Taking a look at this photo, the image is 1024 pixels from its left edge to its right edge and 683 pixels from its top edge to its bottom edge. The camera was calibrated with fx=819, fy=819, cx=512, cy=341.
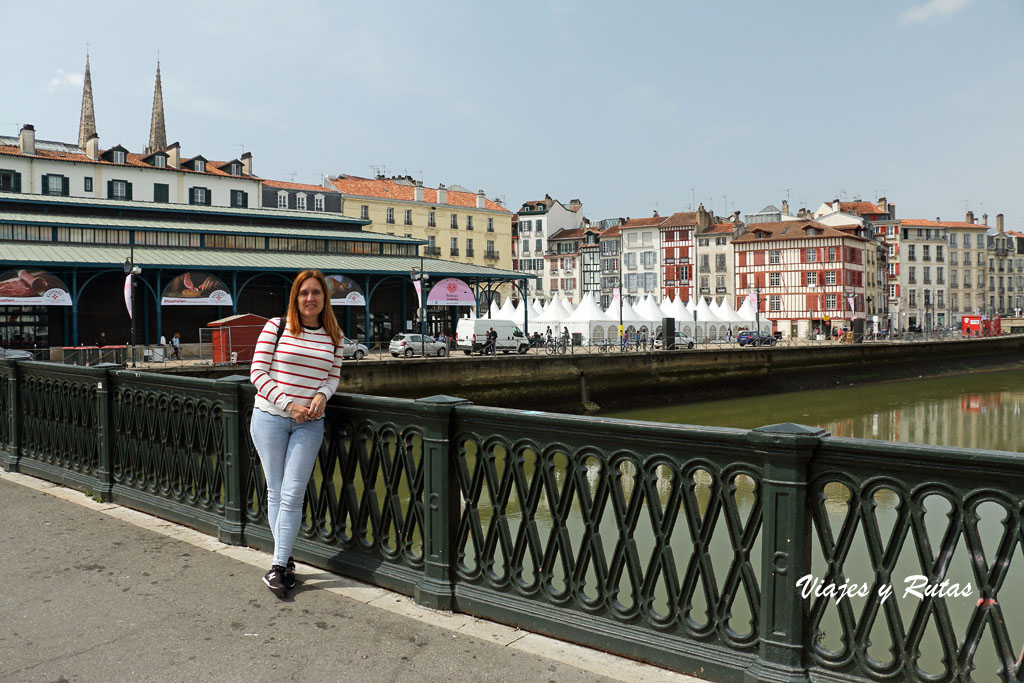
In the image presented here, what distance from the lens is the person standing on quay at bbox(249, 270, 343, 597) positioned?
450 centimetres

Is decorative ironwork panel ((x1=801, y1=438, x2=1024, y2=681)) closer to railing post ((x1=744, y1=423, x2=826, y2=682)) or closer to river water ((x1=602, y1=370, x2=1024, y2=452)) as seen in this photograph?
railing post ((x1=744, y1=423, x2=826, y2=682))

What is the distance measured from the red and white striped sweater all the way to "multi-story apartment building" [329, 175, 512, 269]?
7298cm

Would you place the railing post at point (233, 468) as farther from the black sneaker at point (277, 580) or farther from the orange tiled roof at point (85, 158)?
the orange tiled roof at point (85, 158)

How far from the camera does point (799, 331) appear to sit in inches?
2950

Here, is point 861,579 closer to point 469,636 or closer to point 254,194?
point 469,636

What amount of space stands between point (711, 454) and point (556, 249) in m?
91.5

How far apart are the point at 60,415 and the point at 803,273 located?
244 ft

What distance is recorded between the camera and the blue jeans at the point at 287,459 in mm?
4594

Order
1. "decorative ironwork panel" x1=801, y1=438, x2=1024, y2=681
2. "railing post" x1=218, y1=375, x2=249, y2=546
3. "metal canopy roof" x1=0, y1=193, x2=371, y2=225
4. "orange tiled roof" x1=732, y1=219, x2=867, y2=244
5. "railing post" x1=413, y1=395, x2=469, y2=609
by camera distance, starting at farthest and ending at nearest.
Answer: "orange tiled roof" x1=732, y1=219, x2=867, y2=244
"metal canopy roof" x1=0, y1=193, x2=371, y2=225
"railing post" x1=218, y1=375, x2=249, y2=546
"railing post" x1=413, y1=395, x2=469, y2=609
"decorative ironwork panel" x1=801, y1=438, x2=1024, y2=681

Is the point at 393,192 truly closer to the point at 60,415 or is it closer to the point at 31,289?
the point at 31,289

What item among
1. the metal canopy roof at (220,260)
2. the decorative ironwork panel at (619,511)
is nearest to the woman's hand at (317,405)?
the decorative ironwork panel at (619,511)

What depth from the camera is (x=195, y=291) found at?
36.1 meters

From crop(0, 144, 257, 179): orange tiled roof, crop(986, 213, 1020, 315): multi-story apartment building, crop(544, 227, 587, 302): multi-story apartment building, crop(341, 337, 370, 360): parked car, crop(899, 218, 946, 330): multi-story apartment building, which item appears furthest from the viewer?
crop(986, 213, 1020, 315): multi-story apartment building

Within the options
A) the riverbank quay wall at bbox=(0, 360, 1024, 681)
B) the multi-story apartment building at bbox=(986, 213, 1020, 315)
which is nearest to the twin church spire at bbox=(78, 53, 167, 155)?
the riverbank quay wall at bbox=(0, 360, 1024, 681)
